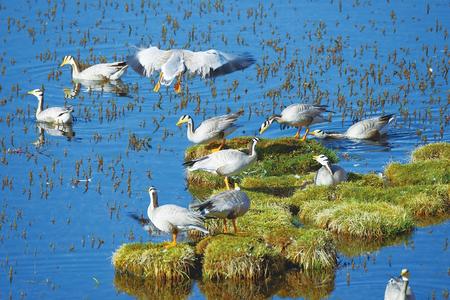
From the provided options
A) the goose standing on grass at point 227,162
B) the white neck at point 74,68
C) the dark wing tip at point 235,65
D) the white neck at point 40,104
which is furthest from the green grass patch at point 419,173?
the white neck at point 74,68

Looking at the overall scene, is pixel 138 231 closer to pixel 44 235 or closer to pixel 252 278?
pixel 44 235

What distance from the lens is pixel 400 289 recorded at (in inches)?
518

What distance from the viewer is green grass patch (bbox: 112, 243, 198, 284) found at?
15.3m

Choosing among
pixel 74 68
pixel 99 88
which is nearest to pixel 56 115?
pixel 99 88

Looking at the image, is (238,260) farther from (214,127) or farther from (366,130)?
(366,130)

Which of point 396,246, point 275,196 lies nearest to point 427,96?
point 275,196

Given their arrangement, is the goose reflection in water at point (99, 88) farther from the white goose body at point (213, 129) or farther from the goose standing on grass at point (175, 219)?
the goose standing on grass at point (175, 219)

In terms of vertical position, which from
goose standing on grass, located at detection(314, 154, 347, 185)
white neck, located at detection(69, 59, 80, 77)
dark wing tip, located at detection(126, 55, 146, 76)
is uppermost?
dark wing tip, located at detection(126, 55, 146, 76)

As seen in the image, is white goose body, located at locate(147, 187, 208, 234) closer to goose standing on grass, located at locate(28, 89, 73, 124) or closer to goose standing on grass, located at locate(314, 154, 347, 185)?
goose standing on grass, located at locate(314, 154, 347, 185)

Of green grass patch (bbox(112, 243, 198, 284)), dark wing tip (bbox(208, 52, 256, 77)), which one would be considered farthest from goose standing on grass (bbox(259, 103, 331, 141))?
green grass patch (bbox(112, 243, 198, 284))

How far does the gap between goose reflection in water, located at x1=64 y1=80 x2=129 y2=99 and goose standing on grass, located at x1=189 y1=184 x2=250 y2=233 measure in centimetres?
1254

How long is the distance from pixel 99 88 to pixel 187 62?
6.34 meters

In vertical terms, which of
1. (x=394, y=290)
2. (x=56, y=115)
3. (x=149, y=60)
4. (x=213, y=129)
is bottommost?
(x=56, y=115)

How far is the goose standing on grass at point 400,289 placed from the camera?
42.8 ft
